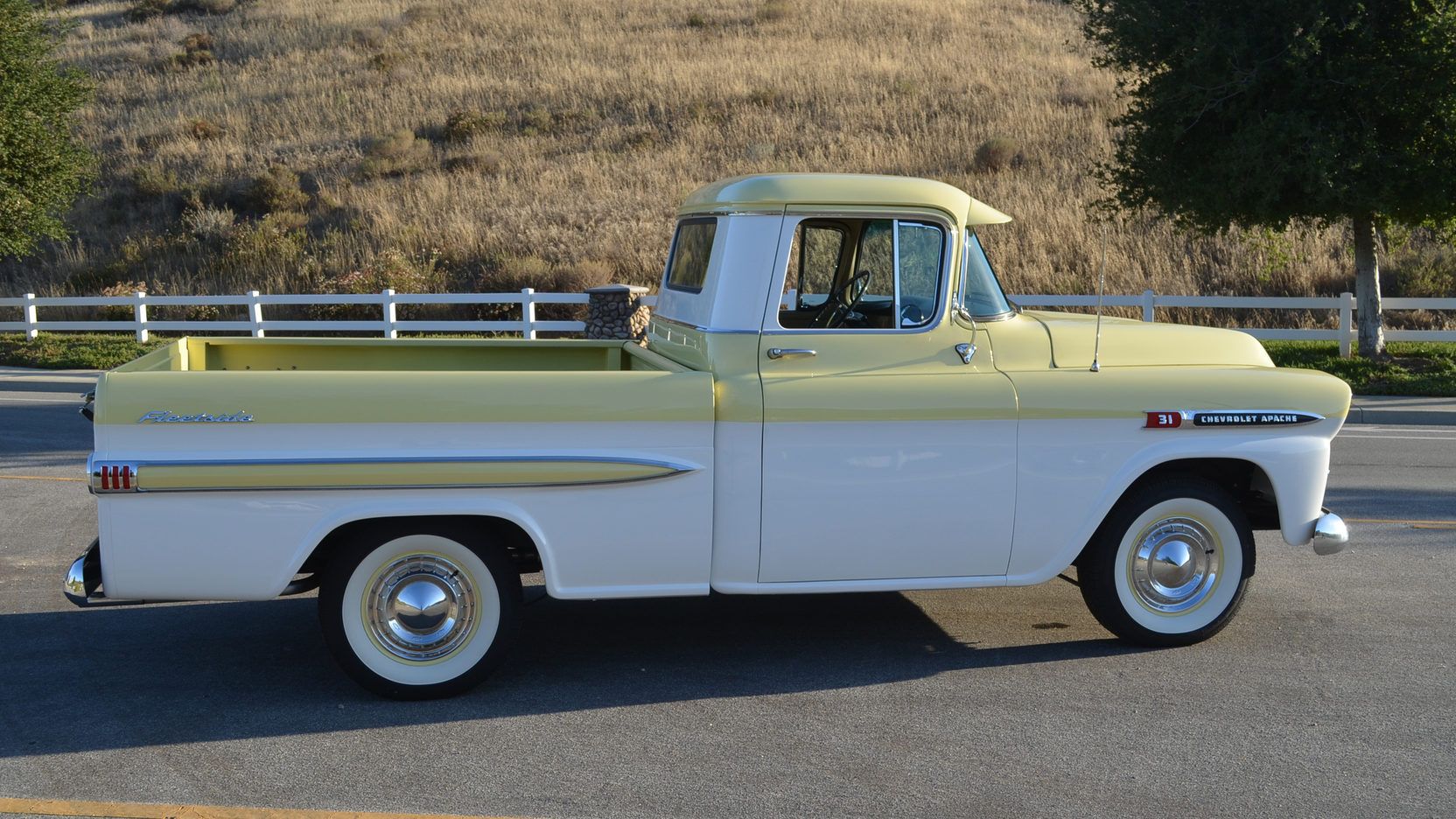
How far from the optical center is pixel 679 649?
5895 mm

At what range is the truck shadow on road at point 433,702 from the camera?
5.03 m

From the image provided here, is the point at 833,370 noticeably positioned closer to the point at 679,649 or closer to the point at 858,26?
the point at 679,649

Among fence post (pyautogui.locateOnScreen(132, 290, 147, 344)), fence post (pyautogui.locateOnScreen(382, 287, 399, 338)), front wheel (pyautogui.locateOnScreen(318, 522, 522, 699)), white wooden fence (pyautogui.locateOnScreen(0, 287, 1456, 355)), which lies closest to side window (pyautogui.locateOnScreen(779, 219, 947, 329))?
front wheel (pyautogui.locateOnScreen(318, 522, 522, 699))

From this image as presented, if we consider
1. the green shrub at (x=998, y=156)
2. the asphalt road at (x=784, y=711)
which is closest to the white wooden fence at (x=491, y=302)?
the green shrub at (x=998, y=156)

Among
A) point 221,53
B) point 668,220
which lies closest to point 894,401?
point 668,220

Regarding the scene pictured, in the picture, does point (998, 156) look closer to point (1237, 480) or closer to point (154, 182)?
point (154, 182)

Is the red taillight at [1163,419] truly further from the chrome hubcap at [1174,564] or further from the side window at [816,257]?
the side window at [816,257]

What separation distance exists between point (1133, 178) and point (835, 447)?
556 inches

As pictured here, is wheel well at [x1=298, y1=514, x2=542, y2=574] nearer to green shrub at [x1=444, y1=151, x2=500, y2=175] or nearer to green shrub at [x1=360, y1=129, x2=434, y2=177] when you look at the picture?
green shrub at [x1=444, y1=151, x2=500, y2=175]

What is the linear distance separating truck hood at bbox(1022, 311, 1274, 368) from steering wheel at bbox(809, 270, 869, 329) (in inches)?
33.5

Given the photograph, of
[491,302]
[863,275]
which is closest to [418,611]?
[863,275]

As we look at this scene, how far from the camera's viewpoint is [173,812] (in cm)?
418

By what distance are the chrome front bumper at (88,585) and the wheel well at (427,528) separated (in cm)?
70

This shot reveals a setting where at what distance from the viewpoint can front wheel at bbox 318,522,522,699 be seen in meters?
5.07
